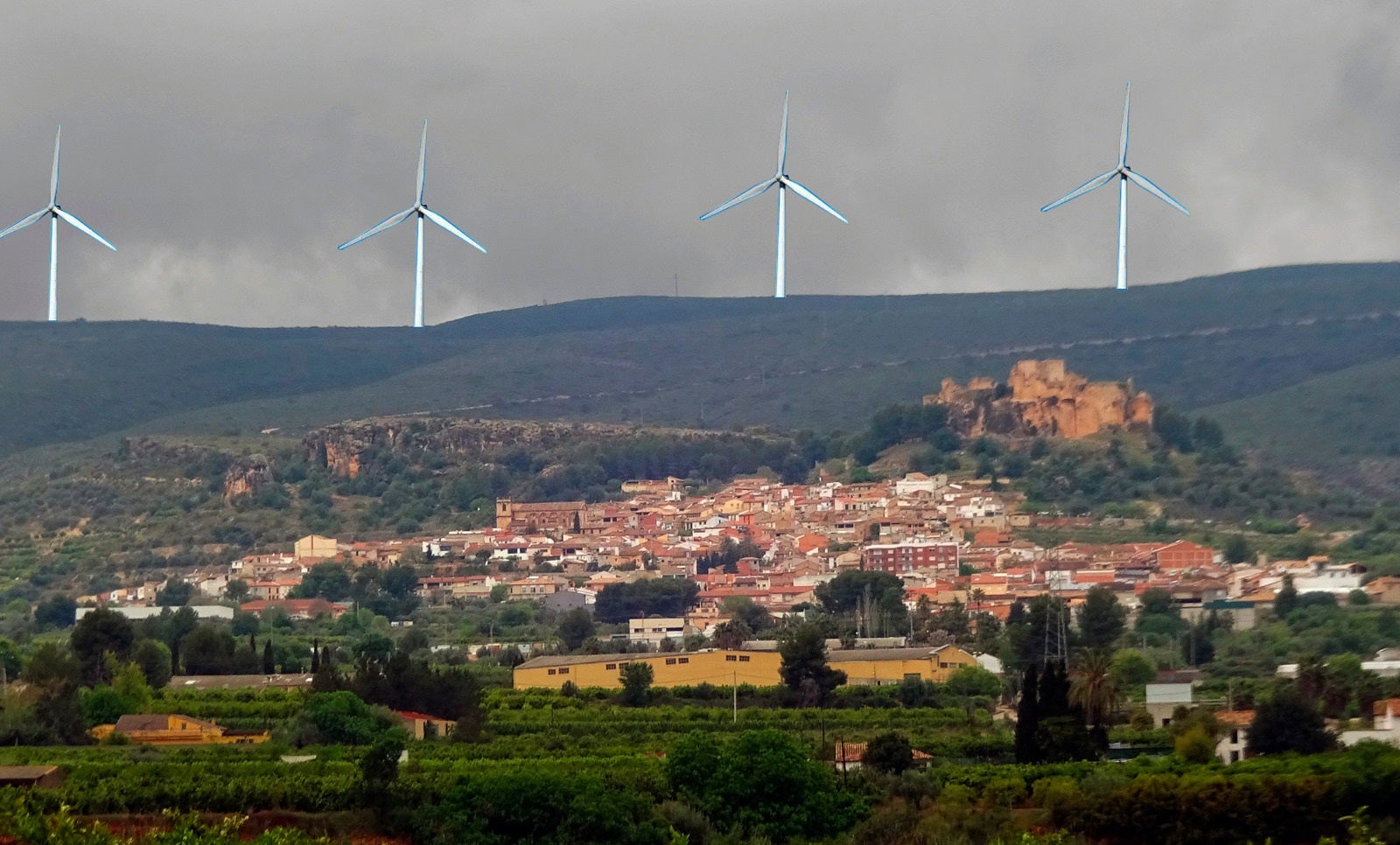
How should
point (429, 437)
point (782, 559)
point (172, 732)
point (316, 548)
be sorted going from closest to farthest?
1. point (172, 732)
2. point (782, 559)
3. point (316, 548)
4. point (429, 437)

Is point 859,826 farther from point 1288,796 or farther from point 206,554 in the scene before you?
point 206,554

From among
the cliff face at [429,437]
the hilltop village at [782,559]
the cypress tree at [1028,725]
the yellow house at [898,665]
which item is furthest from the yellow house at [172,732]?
the cliff face at [429,437]

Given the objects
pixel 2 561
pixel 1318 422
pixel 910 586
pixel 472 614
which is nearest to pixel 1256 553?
pixel 910 586

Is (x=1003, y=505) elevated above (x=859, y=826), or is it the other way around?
(x=1003, y=505)

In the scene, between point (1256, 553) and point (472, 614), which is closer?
point (472, 614)

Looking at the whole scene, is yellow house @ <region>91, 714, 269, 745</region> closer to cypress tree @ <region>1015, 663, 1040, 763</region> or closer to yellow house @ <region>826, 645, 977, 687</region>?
cypress tree @ <region>1015, 663, 1040, 763</region>

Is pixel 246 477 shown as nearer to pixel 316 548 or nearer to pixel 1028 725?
pixel 316 548

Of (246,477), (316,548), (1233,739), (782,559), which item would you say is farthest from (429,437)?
(1233,739)
